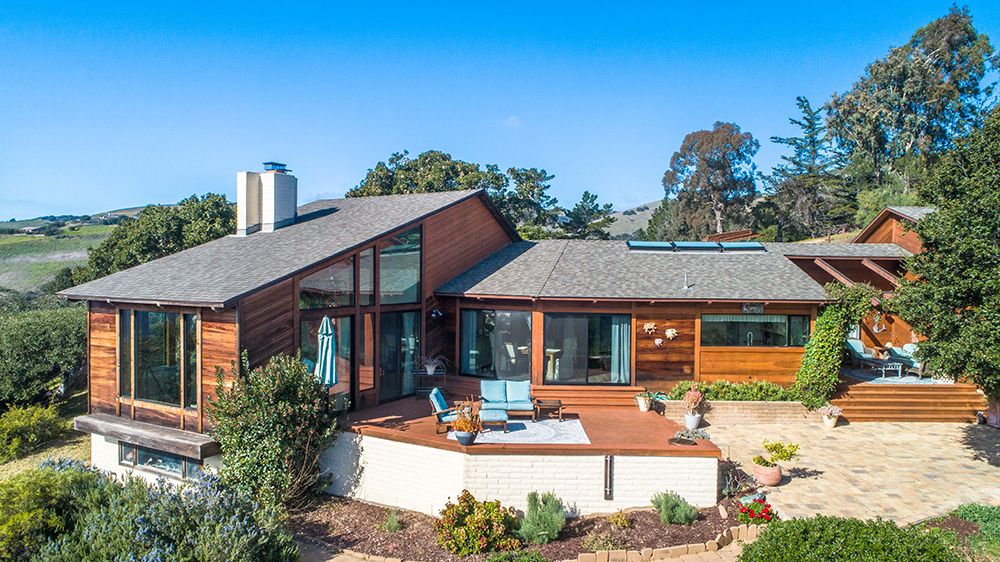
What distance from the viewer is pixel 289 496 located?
1031 centimetres

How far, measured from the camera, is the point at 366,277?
43.4 ft

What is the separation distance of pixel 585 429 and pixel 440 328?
17.2 ft

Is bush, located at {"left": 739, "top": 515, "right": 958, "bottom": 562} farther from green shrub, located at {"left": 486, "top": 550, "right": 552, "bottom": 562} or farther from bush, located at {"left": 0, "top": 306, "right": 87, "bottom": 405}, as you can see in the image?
bush, located at {"left": 0, "top": 306, "right": 87, "bottom": 405}

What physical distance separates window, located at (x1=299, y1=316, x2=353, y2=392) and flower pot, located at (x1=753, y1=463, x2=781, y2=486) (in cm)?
820

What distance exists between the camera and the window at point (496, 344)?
48.7ft

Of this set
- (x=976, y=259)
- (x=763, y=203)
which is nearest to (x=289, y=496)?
(x=976, y=259)

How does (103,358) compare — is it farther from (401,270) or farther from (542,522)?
(542,522)

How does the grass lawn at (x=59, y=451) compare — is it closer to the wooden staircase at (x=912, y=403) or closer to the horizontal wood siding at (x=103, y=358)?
the horizontal wood siding at (x=103, y=358)

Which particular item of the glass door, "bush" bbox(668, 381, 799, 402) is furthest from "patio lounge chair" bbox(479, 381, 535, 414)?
"bush" bbox(668, 381, 799, 402)

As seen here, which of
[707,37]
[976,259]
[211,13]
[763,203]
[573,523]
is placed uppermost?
[707,37]

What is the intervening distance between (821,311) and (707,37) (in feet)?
64.1

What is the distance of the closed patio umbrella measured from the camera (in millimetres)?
11000

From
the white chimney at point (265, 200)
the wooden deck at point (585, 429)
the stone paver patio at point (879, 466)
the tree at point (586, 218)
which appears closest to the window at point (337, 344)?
the wooden deck at point (585, 429)

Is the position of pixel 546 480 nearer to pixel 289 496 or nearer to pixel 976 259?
pixel 289 496
